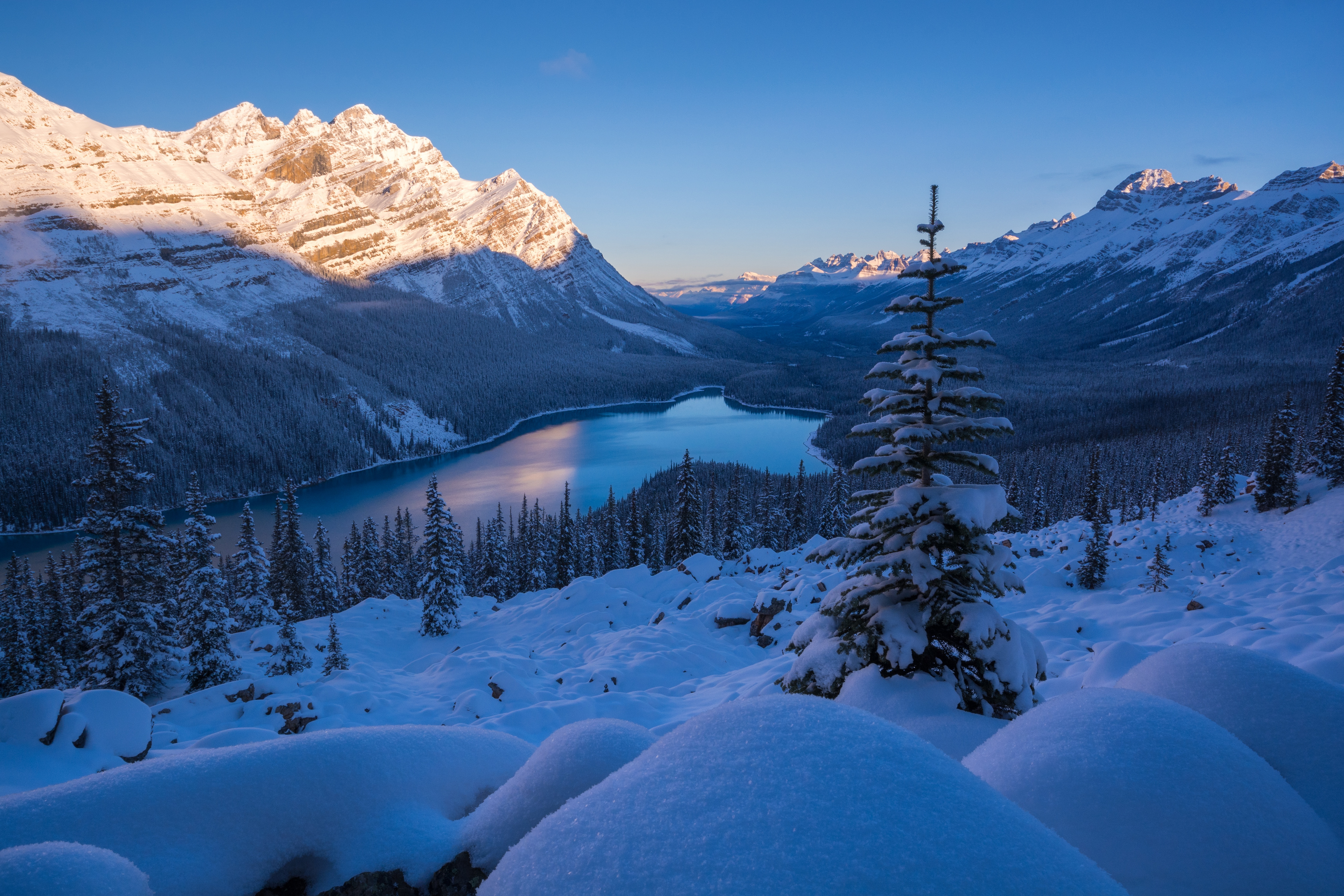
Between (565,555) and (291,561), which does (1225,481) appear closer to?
(565,555)

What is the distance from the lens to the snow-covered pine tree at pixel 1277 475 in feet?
91.7

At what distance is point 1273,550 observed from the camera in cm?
2234

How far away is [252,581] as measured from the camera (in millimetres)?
32594

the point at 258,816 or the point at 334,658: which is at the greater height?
the point at 258,816

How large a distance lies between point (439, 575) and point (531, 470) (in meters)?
94.7

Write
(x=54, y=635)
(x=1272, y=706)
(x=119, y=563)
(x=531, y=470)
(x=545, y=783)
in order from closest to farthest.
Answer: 1. (x=545, y=783)
2. (x=1272, y=706)
3. (x=119, y=563)
4. (x=54, y=635)
5. (x=531, y=470)

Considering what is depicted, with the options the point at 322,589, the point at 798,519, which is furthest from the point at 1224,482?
the point at 322,589

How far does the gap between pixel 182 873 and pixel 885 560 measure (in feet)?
24.1

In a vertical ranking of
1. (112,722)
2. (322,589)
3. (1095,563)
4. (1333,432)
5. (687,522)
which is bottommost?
(322,589)

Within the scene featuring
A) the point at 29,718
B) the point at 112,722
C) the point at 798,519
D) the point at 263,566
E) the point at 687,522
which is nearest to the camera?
the point at 29,718

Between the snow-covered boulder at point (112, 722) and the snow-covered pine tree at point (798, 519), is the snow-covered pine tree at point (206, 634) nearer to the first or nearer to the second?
the snow-covered boulder at point (112, 722)

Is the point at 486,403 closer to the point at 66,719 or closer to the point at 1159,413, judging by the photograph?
the point at 1159,413

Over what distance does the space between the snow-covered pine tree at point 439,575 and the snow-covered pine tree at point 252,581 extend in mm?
9749

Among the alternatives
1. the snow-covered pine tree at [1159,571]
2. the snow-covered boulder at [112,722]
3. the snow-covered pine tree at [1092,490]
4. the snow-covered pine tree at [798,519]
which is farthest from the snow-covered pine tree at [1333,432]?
the snow-covered boulder at [112,722]
